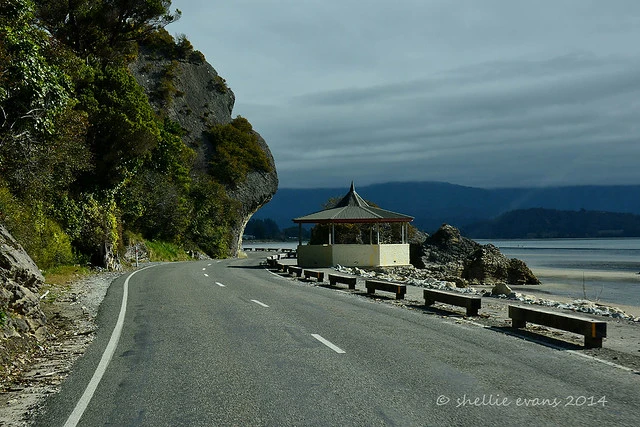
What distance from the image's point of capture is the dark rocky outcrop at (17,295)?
1034 cm

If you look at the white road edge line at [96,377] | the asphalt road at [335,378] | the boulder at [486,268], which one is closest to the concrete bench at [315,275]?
the asphalt road at [335,378]

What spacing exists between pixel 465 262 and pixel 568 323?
40474 millimetres

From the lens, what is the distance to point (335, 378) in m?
7.50

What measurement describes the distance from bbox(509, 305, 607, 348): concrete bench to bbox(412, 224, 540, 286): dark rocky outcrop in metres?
23.4

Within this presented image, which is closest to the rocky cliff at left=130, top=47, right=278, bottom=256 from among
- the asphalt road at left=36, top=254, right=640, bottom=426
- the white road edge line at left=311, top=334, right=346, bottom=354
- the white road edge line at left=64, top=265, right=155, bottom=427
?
the white road edge line at left=64, top=265, right=155, bottom=427

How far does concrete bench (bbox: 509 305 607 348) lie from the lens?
9.90 metres

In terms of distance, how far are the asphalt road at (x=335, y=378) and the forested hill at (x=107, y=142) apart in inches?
420

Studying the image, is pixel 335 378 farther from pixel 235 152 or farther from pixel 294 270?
pixel 235 152

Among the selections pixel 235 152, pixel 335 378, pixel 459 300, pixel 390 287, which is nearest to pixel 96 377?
pixel 335 378

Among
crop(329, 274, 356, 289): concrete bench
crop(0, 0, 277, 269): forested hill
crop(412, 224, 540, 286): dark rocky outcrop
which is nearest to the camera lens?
crop(0, 0, 277, 269): forested hill

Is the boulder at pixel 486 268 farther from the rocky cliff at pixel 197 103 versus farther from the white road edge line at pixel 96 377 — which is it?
the white road edge line at pixel 96 377

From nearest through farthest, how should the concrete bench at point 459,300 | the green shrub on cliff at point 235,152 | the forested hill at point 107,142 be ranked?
the concrete bench at point 459,300 < the forested hill at point 107,142 < the green shrub on cliff at point 235,152

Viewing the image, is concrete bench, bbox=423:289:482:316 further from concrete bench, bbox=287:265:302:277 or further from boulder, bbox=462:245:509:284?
boulder, bbox=462:245:509:284

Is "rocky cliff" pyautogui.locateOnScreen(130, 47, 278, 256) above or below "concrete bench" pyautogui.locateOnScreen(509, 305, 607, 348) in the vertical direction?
above
